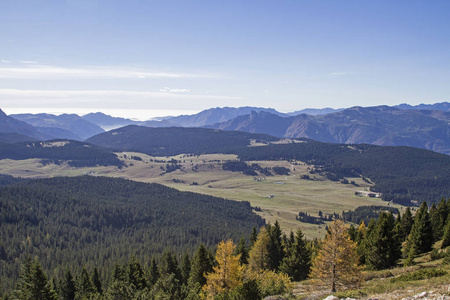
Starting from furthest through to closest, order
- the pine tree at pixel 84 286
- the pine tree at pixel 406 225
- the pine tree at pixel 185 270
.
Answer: the pine tree at pixel 406 225
the pine tree at pixel 185 270
the pine tree at pixel 84 286

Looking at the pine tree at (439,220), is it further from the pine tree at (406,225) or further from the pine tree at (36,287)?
the pine tree at (36,287)

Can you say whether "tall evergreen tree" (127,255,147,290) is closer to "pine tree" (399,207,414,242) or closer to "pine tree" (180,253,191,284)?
"pine tree" (180,253,191,284)

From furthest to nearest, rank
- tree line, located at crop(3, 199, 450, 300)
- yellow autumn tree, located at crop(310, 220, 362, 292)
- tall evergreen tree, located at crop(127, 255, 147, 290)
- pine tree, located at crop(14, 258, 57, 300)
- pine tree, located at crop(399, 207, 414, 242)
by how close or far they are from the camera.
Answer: pine tree, located at crop(399, 207, 414, 242), tall evergreen tree, located at crop(127, 255, 147, 290), pine tree, located at crop(14, 258, 57, 300), tree line, located at crop(3, 199, 450, 300), yellow autumn tree, located at crop(310, 220, 362, 292)

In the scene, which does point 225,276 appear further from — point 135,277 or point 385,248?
point 135,277

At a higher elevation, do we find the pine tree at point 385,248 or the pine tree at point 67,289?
the pine tree at point 385,248

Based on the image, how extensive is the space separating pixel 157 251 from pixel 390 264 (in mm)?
124127

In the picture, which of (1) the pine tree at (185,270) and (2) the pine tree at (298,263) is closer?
(2) the pine tree at (298,263)

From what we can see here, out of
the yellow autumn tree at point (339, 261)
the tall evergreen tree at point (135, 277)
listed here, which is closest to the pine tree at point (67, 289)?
the tall evergreen tree at point (135, 277)

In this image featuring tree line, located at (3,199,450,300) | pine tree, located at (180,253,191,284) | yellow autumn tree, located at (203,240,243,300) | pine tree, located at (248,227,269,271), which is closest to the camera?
tree line, located at (3,199,450,300)

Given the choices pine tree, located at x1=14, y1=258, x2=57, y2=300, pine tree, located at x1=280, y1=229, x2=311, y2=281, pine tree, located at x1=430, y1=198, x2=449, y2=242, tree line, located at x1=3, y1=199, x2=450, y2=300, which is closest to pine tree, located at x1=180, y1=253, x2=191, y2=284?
tree line, located at x1=3, y1=199, x2=450, y2=300

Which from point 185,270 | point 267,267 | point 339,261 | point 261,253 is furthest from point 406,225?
point 185,270

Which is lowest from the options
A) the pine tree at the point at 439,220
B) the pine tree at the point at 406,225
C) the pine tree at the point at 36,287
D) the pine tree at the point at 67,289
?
the pine tree at the point at 67,289

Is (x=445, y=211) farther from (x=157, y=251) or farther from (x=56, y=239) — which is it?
(x=56, y=239)

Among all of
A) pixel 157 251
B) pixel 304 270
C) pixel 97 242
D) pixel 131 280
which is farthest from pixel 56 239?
pixel 304 270
